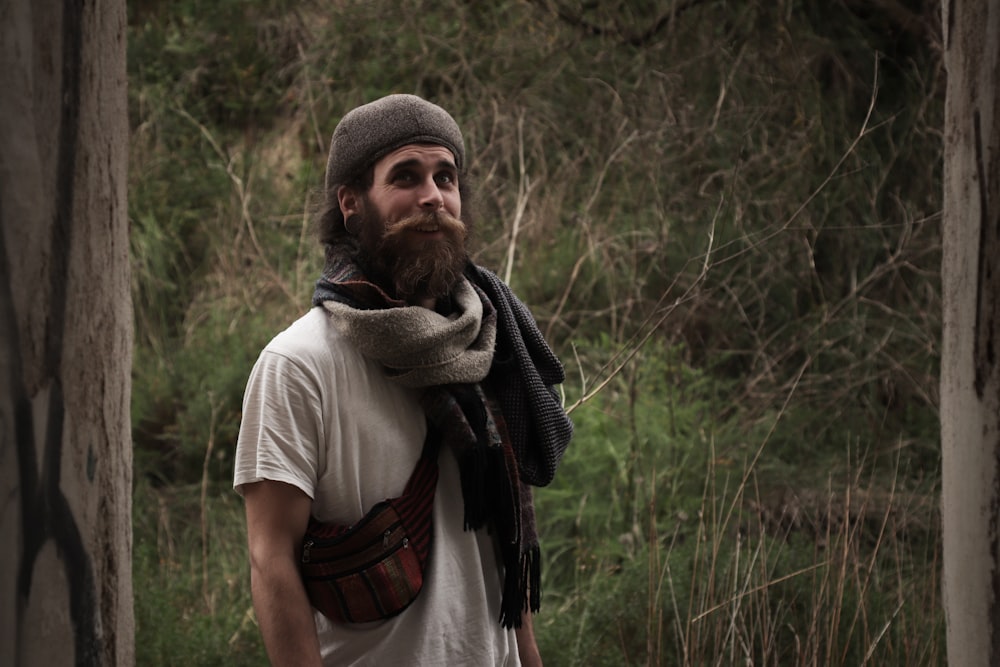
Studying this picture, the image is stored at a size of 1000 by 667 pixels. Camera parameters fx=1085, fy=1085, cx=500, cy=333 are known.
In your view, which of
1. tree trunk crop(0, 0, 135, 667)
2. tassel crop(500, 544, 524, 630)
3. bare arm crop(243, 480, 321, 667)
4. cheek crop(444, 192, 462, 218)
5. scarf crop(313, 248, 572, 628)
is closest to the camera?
tree trunk crop(0, 0, 135, 667)

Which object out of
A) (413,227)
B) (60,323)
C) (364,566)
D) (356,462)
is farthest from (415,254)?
(60,323)

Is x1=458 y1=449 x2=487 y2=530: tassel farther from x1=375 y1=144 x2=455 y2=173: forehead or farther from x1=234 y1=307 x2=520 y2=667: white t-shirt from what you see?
x1=375 y1=144 x2=455 y2=173: forehead

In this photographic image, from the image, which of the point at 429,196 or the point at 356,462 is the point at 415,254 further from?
the point at 356,462

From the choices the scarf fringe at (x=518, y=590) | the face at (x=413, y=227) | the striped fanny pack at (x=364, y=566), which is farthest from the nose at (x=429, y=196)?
the scarf fringe at (x=518, y=590)

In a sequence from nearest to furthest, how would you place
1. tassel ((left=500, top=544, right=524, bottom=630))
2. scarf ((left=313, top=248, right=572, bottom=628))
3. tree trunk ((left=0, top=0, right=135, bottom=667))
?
tree trunk ((left=0, top=0, right=135, bottom=667)) < scarf ((left=313, top=248, right=572, bottom=628)) < tassel ((left=500, top=544, right=524, bottom=630))

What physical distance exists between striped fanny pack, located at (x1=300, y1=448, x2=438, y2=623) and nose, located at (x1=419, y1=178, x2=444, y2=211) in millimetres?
619

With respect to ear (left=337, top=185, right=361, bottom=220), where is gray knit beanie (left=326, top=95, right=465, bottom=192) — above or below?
above

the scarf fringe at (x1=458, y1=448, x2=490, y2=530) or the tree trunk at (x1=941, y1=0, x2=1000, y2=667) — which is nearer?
the tree trunk at (x1=941, y1=0, x2=1000, y2=667)

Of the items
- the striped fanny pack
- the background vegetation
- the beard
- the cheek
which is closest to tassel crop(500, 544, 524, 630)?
the striped fanny pack

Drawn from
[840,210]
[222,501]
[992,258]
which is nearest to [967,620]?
[992,258]

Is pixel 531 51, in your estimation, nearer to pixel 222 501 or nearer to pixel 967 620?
pixel 222 501

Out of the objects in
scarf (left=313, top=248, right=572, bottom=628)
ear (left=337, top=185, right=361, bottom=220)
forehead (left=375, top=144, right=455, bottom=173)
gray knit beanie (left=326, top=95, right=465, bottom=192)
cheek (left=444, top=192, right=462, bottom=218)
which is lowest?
scarf (left=313, top=248, right=572, bottom=628)

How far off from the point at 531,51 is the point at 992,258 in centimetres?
550

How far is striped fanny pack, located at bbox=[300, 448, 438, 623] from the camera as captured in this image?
1.94 m
